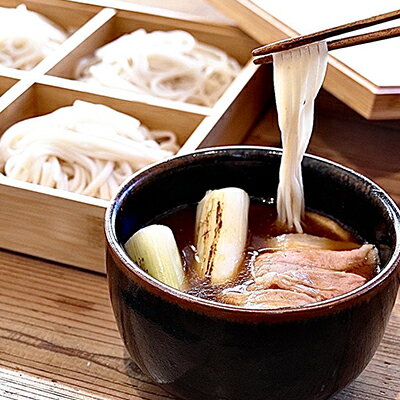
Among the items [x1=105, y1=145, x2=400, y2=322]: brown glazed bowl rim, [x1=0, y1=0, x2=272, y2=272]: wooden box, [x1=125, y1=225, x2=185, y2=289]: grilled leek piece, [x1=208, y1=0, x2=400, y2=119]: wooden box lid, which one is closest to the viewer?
[x1=105, y1=145, x2=400, y2=322]: brown glazed bowl rim

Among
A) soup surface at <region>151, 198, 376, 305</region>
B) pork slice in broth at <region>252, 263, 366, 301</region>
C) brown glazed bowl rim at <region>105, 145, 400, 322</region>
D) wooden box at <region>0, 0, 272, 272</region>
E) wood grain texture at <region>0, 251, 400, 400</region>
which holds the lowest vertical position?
wood grain texture at <region>0, 251, 400, 400</region>

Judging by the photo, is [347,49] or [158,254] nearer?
[158,254]

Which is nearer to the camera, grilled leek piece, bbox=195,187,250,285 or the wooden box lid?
grilled leek piece, bbox=195,187,250,285

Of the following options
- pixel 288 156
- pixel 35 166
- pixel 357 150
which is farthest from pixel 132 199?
pixel 357 150

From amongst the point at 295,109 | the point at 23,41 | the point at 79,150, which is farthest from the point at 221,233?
the point at 23,41

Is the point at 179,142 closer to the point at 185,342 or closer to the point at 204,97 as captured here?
the point at 204,97

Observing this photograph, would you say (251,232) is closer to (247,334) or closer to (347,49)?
(247,334)

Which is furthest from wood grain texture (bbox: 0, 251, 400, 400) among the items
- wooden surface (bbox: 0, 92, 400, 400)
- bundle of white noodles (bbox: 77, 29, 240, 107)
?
bundle of white noodles (bbox: 77, 29, 240, 107)

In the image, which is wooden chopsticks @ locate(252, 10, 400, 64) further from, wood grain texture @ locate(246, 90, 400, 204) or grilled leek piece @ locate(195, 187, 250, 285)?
wood grain texture @ locate(246, 90, 400, 204)
